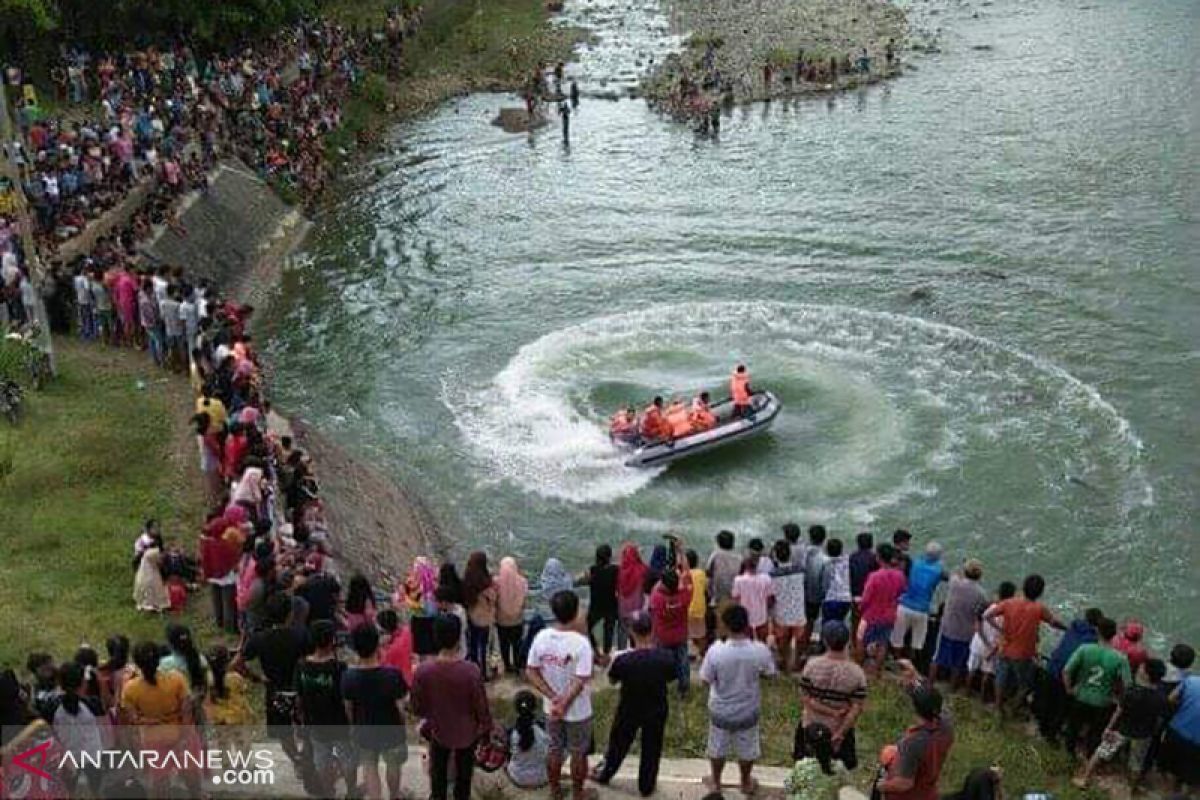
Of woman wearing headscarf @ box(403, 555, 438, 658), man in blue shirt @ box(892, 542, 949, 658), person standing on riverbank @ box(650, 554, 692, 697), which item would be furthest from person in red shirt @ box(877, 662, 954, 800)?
woman wearing headscarf @ box(403, 555, 438, 658)

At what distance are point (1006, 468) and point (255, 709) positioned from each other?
1628 cm

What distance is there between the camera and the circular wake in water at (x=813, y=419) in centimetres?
2439

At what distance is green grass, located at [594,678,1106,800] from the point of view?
13.7m

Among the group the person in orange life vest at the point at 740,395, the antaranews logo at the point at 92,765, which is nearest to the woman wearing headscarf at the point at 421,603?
the antaranews logo at the point at 92,765

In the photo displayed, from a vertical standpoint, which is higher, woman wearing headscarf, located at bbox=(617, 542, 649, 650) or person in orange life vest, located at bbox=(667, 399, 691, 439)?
woman wearing headscarf, located at bbox=(617, 542, 649, 650)

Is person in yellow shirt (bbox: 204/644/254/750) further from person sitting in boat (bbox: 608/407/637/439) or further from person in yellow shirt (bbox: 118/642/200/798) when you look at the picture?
person sitting in boat (bbox: 608/407/637/439)

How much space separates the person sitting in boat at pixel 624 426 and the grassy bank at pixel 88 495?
7.95 metres

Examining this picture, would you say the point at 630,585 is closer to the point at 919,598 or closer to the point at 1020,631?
the point at 919,598

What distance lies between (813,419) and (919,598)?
12.1m

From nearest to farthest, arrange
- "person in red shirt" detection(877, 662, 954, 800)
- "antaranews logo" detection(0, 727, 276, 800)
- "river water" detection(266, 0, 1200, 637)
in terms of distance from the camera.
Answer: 1. "person in red shirt" detection(877, 662, 954, 800)
2. "antaranews logo" detection(0, 727, 276, 800)
3. "river water" detection(266, 0, 1200, 637)

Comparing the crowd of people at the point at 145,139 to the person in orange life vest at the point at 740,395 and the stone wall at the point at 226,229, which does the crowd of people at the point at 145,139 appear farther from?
the person in orange life vest at the point at 740,395

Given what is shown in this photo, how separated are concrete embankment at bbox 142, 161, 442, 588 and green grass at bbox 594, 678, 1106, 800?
25.6 feet

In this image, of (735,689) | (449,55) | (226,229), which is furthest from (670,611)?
(449,55)

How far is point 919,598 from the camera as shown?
15.0m
